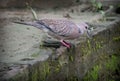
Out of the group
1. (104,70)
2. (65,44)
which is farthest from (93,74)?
(65,44)

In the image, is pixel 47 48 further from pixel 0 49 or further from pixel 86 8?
pixel 86 8

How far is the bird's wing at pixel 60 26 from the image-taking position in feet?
17.3

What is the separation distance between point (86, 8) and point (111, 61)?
5.15 feet

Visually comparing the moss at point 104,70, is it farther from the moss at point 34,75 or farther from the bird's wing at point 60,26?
the moss at point 34,75

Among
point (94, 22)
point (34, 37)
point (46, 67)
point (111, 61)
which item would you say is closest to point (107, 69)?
point (111, 61)

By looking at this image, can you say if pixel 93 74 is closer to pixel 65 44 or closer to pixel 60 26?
pixel 65 44

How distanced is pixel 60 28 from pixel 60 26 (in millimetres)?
28

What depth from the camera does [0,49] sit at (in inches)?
200

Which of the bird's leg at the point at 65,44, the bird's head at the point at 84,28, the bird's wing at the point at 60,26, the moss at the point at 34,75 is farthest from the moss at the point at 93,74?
the moss at the point at 34,75

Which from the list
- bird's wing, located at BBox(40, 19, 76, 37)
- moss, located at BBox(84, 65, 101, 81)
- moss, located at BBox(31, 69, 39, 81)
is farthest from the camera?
moss, located at BBox(84, 65, 101, 81)

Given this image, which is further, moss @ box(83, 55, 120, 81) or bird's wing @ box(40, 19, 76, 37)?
moss @ box(83, 55, 120, 81)

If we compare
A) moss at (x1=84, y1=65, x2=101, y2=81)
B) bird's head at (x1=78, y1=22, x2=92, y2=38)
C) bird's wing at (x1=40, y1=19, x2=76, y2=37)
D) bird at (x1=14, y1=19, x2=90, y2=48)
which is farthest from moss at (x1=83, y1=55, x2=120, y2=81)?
bird's wing at (x1=40, y1=19, x2=76, y2=37)

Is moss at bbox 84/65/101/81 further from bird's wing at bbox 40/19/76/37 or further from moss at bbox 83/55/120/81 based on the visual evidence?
bird's wing at bbox 40/19/76/37

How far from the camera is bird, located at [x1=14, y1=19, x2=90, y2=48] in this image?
5.26m
